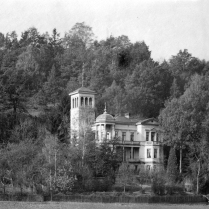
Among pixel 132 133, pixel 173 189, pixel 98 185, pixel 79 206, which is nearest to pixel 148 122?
pixel 132 133

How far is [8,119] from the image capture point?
77.6 metres

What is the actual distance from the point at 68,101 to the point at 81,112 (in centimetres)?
1129

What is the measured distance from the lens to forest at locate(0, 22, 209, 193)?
197 feet

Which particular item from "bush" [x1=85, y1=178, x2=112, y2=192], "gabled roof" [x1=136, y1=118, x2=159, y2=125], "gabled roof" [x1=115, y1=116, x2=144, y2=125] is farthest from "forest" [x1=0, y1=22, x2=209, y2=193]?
"gabled roof" [x1=115, y1=116, x2=144, y2=125]

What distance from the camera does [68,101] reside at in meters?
81.7

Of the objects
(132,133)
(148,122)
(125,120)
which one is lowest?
(132,133)

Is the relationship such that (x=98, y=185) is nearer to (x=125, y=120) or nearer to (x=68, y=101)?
(x=125, y=120)

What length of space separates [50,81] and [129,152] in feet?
83.0

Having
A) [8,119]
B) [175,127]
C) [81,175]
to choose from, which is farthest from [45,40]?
[81,175]

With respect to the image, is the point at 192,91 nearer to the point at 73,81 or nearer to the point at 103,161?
the point at 103,161

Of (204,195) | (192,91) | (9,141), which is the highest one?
(192,91)

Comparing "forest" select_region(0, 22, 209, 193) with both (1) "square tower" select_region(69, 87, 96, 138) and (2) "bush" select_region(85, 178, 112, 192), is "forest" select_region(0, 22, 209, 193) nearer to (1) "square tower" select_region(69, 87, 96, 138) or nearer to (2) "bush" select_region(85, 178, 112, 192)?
(2) "bush" select_region(85, 178, 112, 192)

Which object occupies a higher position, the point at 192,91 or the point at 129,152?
the point at 192,91

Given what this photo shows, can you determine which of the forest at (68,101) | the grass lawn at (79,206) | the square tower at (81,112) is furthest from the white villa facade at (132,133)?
the grass lawn at (79,206)
